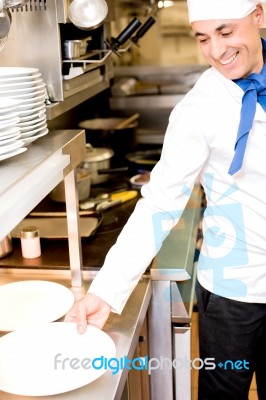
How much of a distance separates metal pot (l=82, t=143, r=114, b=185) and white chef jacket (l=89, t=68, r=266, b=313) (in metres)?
1.04

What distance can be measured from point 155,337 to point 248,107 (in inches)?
29.5

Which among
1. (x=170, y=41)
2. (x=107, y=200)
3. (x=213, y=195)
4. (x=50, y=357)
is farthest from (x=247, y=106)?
(x=170, y=41)

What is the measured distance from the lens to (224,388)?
1.51 metres

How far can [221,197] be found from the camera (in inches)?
55.0

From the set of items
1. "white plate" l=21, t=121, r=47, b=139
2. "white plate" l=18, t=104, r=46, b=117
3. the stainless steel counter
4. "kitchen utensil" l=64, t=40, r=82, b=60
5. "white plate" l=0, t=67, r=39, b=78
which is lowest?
the stainless steel counter

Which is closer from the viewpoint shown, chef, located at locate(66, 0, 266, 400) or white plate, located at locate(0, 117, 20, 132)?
white plate, located at locate(0, 117, 20, 132)

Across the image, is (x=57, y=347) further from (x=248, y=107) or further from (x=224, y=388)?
(x=248, y=107)

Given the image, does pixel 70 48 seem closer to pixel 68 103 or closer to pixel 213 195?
pixel 68 103

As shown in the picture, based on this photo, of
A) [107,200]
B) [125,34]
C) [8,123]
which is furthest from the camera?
[107,200]

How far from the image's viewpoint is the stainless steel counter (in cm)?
107

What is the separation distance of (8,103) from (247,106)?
0.54 meters

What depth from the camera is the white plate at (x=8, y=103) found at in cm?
106

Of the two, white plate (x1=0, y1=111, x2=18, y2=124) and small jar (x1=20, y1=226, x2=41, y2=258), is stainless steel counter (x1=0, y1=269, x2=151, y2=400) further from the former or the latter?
white plate (x1=0, y1=111, x2=18, y2=124)

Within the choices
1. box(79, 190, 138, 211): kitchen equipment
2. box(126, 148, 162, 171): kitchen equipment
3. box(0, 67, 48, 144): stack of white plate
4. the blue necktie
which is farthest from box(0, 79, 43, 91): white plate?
box(126, 148, 162, 171): kitchen equipment
